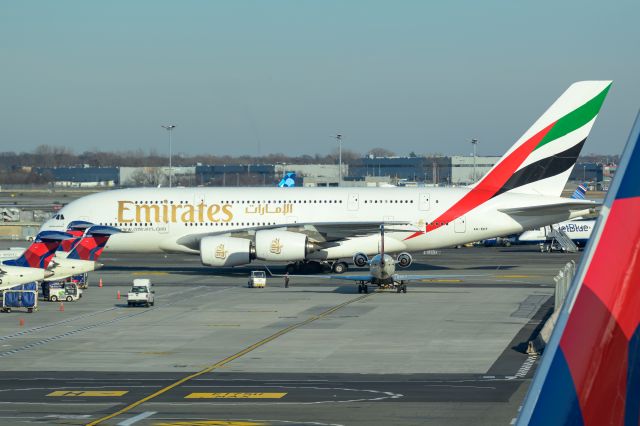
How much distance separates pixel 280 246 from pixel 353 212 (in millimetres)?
5495

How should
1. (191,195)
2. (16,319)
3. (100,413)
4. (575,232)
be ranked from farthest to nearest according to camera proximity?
(575,232) < (191,195) < (16,319) < (100,413)

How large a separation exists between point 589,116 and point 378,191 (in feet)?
44.2

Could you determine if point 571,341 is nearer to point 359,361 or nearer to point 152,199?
point 359,361

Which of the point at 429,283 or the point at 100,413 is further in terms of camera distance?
the point at 429,283

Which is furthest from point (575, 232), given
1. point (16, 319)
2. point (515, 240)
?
point (16, 319)

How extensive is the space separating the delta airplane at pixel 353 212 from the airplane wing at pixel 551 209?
0.19 feet

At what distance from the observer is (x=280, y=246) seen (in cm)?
6181

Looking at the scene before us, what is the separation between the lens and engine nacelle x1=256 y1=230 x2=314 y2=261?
61.8 metres

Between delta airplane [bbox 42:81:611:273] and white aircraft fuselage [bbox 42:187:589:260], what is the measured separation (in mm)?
61

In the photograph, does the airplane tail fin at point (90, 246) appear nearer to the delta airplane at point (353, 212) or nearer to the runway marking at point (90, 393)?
the delta airplane at point (353, 212)

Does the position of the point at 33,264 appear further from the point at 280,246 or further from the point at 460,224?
the point at 460,224

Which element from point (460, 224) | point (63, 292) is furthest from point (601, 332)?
point (460, 224)

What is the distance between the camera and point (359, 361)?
114 ft

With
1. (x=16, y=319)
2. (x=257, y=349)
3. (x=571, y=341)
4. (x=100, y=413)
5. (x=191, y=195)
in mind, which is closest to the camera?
(x=571, y=341)
